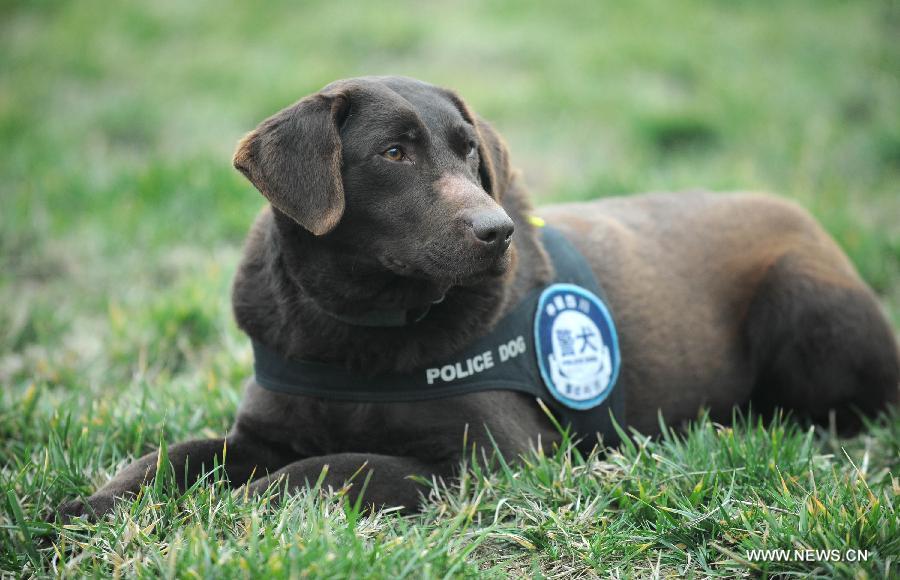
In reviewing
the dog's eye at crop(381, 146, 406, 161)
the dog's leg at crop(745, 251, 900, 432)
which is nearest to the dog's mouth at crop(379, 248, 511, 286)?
the dog's eye at crop(381, 146, 406, 161)

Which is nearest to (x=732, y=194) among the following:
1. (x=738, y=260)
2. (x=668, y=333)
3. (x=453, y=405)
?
(x=738, y=260)

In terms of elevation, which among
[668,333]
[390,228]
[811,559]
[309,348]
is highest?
[390,228]

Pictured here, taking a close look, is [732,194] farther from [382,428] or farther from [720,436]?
[382,428]

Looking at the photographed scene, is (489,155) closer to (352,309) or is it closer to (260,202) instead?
(352,309)

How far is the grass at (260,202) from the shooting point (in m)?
2.17

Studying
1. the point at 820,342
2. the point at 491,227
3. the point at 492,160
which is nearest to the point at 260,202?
the point at 492,160

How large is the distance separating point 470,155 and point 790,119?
488 centimetres

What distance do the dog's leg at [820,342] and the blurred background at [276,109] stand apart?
964 millimetres

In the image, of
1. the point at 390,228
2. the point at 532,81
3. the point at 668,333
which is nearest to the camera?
the point at 390,228

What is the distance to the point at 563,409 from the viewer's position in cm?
285

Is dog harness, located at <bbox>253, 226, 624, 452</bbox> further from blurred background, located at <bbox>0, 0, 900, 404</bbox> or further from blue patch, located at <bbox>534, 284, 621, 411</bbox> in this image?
blurred background, located at <bbox>0, 0, 900, 404</bbox>

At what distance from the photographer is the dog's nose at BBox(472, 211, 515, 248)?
2.33 meters

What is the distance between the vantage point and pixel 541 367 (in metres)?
2.79

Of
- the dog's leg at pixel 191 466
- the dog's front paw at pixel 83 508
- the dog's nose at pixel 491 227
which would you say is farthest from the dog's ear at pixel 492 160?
the dog's front paw at pixel 83 508
